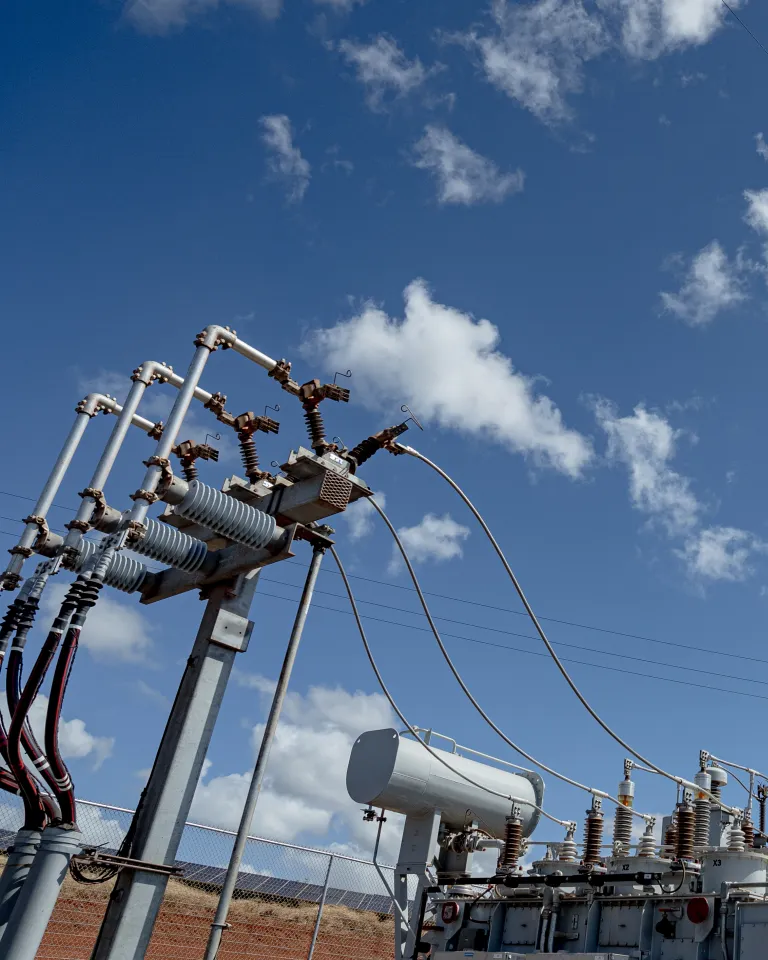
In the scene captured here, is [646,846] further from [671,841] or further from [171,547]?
[171,547]

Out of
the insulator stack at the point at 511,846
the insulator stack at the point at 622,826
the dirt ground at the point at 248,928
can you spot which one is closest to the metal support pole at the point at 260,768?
the insulator stack at the point at 511,846

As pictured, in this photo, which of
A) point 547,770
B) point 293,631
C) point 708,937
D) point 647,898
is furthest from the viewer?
point 547,770

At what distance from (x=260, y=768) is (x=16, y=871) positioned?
2.86 m

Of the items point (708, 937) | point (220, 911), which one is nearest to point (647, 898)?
Result: point (708, 937)

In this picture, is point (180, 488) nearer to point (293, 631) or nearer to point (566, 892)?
point (293, 631)

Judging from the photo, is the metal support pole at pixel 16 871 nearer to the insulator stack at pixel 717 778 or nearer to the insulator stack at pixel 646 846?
the insulator stack at pixel 646 846

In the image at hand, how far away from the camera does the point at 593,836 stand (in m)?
11.9

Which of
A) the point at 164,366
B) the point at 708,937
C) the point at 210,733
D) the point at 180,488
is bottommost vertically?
the point at 708,937

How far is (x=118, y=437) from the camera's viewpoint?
11.6 m

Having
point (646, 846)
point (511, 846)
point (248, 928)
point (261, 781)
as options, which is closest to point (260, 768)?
point (261, 781)

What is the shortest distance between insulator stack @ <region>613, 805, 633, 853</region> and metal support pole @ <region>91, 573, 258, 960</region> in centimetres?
548

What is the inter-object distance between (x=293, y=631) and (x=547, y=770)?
475cm

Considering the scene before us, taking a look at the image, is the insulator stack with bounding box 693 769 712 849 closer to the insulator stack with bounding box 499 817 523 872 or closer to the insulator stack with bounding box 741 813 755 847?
the insulator stack with bounding box 741 813 755 847

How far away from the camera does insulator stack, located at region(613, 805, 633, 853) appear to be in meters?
12.3
